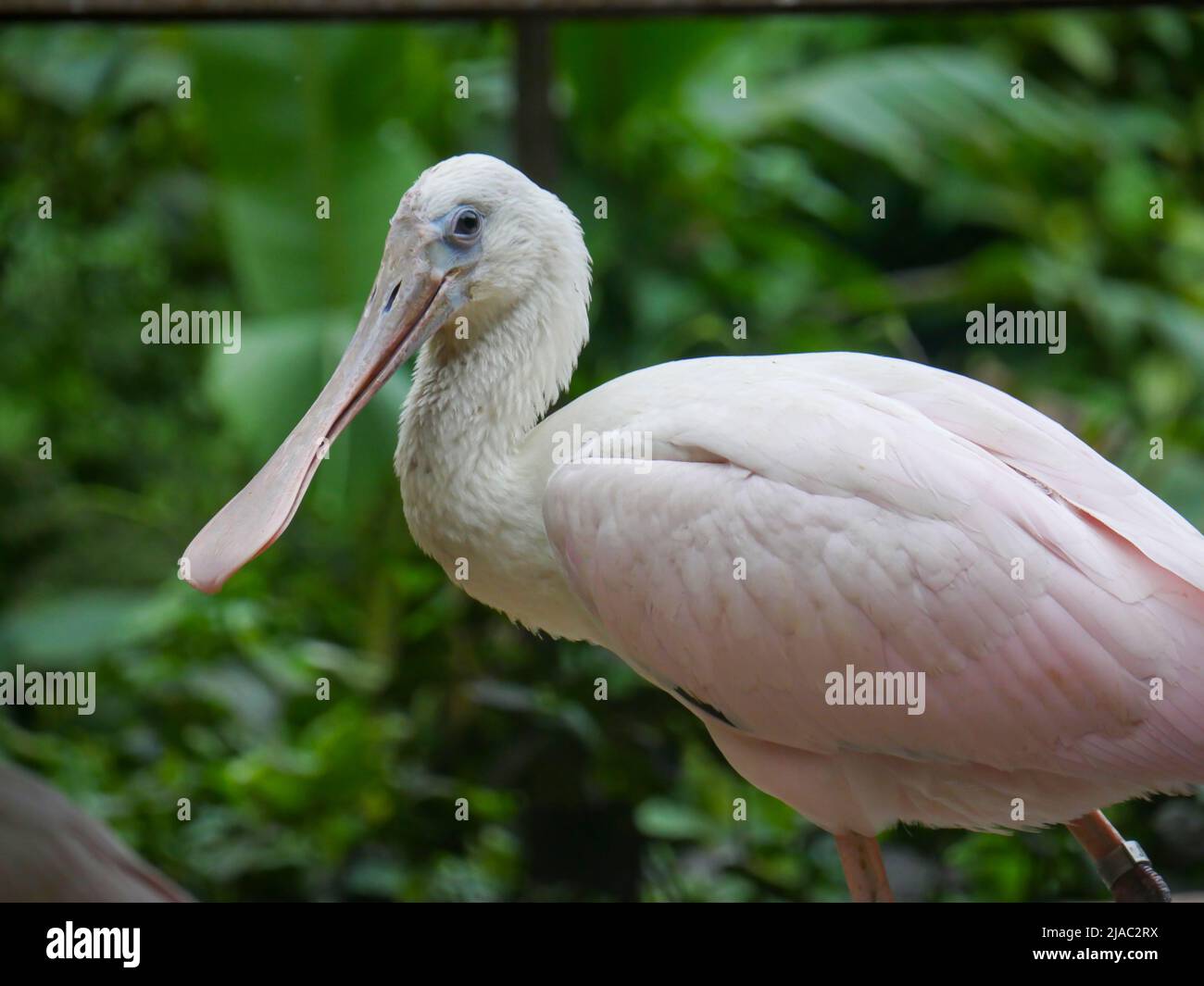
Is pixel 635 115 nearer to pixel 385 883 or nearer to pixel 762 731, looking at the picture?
pixel 385 883

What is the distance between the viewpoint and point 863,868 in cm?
225

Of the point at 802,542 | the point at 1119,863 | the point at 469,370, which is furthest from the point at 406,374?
the point at 1119,863

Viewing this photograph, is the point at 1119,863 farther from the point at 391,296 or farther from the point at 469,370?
the point at 391,296

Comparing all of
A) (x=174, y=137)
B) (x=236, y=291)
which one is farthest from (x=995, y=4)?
(x=174, y=137)

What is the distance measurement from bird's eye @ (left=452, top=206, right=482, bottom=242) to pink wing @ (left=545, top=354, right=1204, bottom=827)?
40 cm

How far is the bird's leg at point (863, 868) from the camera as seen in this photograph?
224cm

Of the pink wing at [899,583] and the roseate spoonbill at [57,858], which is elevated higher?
the pink wing at [899,583]

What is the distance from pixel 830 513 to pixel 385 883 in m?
2.13

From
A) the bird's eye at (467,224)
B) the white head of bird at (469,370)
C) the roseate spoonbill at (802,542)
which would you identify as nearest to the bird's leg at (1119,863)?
the roseate spoonbill at (802,542)

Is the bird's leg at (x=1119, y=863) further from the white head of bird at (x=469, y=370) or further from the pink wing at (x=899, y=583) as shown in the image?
the white head of bird at (x=469, y=370)

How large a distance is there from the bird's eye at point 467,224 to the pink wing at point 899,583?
0.40 metres

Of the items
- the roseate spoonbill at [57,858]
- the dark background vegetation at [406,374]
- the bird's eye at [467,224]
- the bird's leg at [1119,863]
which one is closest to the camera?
the bird's eye at [467,224]

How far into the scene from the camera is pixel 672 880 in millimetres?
3598

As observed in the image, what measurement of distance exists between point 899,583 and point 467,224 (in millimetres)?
851
